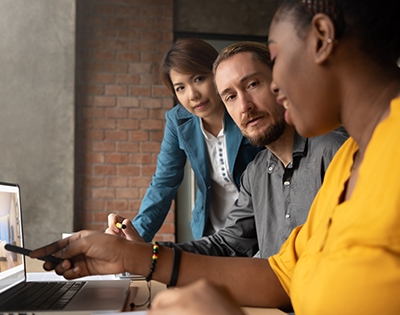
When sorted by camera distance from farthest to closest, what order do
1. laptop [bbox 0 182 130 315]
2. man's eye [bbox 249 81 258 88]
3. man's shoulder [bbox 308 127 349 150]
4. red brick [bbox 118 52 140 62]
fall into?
red brick [bbox 118 52 140 62], man's eye [bbox 249 81 258 88], man's shoulder [bbox 308 127 349 150], laptop [bbox 0 182 130 315]

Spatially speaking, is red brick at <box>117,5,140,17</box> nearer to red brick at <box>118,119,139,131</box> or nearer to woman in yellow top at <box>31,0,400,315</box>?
red brick at <box>118,119,139,131</box>

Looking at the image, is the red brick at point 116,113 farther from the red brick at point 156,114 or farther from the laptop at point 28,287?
the laptop at point 28,287

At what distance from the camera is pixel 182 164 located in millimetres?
2541

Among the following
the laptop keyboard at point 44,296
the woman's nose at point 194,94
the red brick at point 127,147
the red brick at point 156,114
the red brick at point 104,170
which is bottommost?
the red brick at point 104,170

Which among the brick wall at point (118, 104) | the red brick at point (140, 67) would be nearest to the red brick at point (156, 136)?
the brick wall at point (118, 104)

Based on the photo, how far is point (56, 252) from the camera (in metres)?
1.09

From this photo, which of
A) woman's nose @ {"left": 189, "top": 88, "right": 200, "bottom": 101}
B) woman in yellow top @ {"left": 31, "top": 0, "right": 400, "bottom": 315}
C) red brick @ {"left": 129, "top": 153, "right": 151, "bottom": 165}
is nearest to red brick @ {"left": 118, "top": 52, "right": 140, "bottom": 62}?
red brick @ {"left": 129, "top": 153, "right": 151, "bottom": 165}

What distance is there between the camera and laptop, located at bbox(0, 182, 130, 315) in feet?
3.02

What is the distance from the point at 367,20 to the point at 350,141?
0.96 feet

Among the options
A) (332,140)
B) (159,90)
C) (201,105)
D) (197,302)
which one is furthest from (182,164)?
(197,302)

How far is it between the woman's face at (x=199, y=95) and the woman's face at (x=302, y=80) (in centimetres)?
145

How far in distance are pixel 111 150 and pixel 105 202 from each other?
1.35ft

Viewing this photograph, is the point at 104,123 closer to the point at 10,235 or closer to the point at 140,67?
the point at 140,67

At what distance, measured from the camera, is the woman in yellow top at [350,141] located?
655 mm
